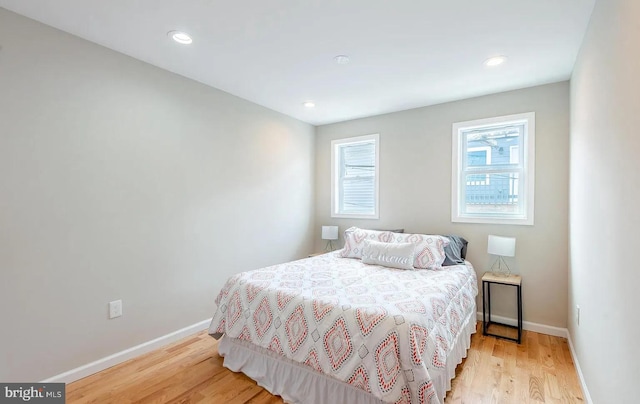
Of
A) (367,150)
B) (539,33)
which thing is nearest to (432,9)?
(539,33)

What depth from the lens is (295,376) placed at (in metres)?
2.05

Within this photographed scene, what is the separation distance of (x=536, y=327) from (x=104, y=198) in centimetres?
413

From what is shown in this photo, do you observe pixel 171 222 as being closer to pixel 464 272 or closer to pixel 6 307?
pixel 6 307

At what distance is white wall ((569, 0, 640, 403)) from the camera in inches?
48.0

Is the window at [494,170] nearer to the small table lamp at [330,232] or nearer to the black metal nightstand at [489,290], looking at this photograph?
the black metal nightstand at [489,290]

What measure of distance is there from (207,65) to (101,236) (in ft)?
5.48


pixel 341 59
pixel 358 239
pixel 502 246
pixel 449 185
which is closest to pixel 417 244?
pixel 358 239

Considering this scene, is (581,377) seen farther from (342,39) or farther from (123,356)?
(123,356)

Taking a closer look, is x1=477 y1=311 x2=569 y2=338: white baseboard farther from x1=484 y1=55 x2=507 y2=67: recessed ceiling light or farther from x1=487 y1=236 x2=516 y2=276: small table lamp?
x1=484 y1=55 x2=507 y2=67: recessed ceiling light

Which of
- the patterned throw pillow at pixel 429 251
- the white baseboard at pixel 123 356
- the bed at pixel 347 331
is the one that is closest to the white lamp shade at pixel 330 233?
the patterned throw pillow at pixel 429 251

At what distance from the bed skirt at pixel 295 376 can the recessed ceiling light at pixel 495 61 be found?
2214 millimetres

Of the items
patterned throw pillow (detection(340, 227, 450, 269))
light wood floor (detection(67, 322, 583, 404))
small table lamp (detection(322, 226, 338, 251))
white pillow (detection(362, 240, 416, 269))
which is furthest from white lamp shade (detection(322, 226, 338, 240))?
light wood floor (detection(67, 322, 583, 404))

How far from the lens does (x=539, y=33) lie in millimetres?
2199

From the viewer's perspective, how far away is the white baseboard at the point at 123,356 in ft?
7.39
